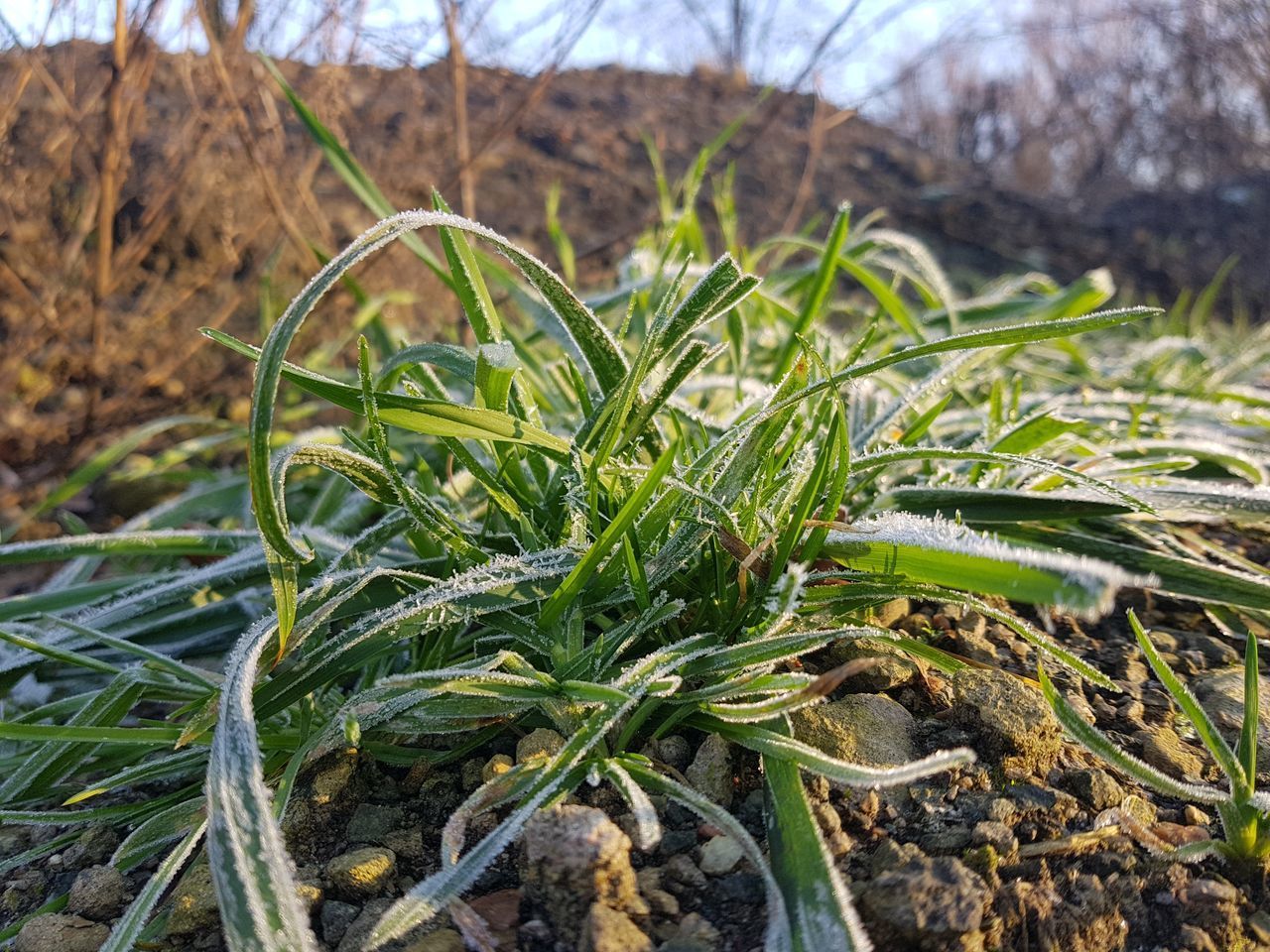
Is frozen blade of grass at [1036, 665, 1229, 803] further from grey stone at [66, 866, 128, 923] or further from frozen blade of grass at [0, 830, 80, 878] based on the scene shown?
frozen blade of grass at [0, 830, 80, 878]

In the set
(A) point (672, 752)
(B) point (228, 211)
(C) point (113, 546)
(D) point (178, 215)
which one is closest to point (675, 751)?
(A) point (672, 752)

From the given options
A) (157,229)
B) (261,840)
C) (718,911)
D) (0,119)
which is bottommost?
(718,911)

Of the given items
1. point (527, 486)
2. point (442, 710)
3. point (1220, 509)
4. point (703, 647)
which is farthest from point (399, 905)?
point (1220, 509)

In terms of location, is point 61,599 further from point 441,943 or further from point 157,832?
point 441,943

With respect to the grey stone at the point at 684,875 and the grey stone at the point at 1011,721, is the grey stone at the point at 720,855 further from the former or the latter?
the grey stone at the point at 1011,721

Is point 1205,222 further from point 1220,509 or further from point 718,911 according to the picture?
point 718,911

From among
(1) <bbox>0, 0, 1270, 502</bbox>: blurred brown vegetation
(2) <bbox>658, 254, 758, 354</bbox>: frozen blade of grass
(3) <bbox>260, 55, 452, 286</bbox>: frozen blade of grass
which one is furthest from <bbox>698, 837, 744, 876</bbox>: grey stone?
(1) <bbox>0, 0, 1270, 502</bbox>: blurred brown vegetation
